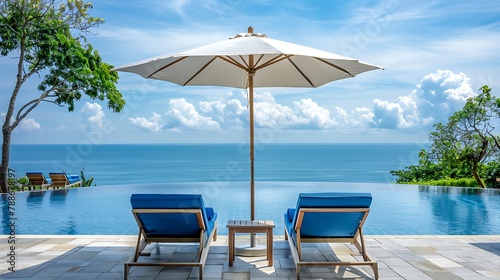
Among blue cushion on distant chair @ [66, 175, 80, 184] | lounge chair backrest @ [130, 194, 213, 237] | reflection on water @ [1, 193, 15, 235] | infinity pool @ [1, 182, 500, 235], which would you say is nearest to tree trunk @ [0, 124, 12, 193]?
blue cushion on distant chair @ [66, 175, 80, 184]

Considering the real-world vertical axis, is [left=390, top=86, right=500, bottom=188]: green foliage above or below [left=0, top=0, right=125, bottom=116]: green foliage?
below

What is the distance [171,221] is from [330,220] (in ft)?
4.82

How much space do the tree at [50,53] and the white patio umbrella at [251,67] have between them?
9374 mm

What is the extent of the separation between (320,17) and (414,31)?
7.48m

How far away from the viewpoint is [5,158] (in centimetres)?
1370

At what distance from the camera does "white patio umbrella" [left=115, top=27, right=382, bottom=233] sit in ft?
14.4

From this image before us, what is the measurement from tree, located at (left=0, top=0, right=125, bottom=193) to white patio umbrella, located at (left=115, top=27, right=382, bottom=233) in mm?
9374

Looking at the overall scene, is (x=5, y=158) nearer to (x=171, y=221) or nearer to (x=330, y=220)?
(x=171, y=221)

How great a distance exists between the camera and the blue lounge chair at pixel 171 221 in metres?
4.04

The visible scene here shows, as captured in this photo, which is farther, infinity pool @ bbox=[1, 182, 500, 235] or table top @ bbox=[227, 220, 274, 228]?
infinity pool @ bbox=[1, 182, 500, 235]

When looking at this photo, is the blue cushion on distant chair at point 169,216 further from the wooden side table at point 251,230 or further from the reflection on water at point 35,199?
the reflection on water at point 35,199

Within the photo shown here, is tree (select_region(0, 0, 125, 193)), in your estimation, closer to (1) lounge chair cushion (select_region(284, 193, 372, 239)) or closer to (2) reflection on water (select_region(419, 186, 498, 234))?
(2) reflection on water (select_region(419, 186, 498, 234))

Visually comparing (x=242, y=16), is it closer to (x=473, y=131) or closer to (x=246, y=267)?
(x=473, y=131)

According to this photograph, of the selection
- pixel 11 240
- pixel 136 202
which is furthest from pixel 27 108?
pixel 136 202
